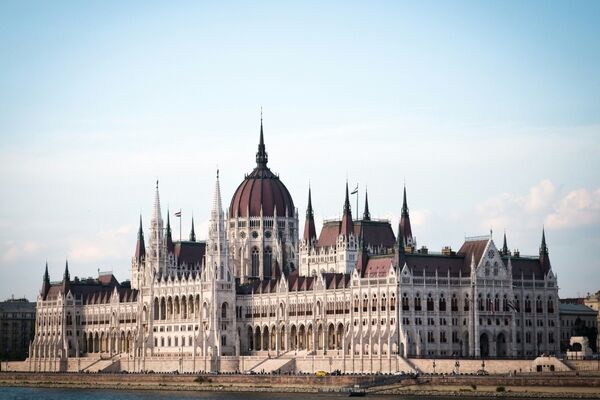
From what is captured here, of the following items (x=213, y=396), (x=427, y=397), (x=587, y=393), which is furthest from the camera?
(x=213, y=396)

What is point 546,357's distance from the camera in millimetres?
185500

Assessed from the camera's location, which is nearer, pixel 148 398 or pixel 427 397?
pixel 427 397

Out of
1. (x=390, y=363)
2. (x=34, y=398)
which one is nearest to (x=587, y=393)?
(x=390, y=363)

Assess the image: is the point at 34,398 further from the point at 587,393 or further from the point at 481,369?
the point at 587,393

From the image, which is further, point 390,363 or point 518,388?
point 390,363

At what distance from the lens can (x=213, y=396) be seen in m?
189

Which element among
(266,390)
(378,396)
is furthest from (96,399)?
(378,396)

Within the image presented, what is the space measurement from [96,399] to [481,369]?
1751 inches

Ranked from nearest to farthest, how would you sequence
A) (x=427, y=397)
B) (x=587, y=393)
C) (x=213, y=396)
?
(x=587, y=393) → (x=427, y=397) → (x=213, y=396)

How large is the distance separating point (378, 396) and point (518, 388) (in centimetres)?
1623

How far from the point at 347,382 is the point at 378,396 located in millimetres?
8044

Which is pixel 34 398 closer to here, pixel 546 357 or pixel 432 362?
pixel 432 362

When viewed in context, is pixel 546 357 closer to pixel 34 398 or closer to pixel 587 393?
pixel 587 393

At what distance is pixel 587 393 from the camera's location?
541ft
